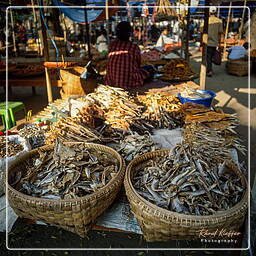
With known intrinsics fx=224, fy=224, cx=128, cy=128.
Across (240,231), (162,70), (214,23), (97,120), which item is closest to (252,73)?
(214,23)

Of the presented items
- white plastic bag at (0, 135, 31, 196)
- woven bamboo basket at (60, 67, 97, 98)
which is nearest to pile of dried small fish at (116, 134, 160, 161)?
white plastic bag at (0, 135, 31, 196)

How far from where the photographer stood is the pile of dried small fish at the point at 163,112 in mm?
3509

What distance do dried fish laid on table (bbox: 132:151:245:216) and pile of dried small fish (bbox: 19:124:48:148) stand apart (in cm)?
154

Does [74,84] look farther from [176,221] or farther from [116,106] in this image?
[176,221]

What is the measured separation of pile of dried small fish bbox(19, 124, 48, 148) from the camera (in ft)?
9.77

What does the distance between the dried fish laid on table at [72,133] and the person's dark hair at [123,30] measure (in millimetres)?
2963

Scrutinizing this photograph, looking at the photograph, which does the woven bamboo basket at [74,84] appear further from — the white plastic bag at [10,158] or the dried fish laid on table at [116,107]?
the white plastic bag at [10,158]

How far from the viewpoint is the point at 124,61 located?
17.4ft

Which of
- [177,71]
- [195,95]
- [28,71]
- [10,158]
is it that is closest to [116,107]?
[195,95]

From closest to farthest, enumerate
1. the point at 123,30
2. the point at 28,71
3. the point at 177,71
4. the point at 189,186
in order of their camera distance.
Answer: the point at 189,186 < the point at 123,30 < the point at 177,71 < the point at 28,71

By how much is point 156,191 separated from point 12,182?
136cm

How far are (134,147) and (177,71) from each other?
4559mm

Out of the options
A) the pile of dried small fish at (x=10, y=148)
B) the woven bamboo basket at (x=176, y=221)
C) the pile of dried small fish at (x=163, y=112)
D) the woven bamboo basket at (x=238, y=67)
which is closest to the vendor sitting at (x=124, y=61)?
the pile of dried small fish at (x=163, y=112)

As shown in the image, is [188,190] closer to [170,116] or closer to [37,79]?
[170,116]
